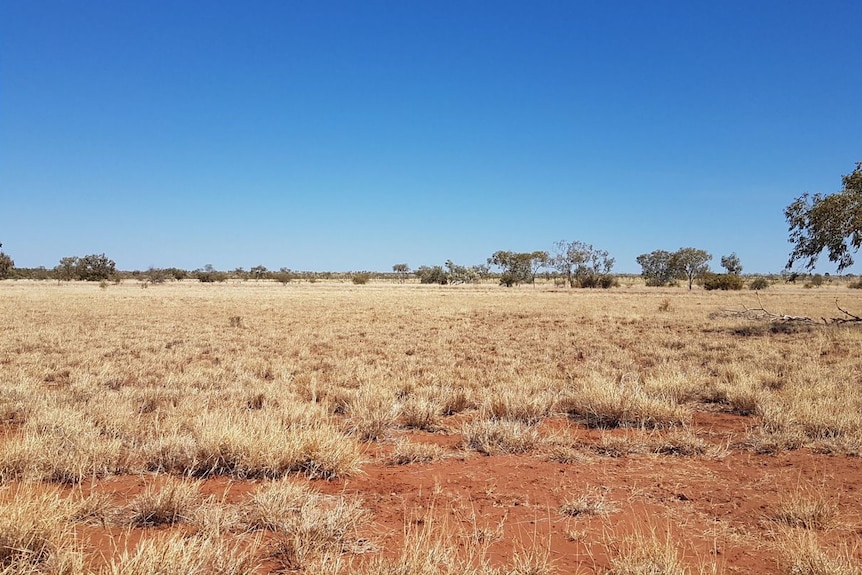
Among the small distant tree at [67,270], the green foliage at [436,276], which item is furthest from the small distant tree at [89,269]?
the green foliage at [436,276]

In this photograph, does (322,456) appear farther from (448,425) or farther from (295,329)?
(295,329)

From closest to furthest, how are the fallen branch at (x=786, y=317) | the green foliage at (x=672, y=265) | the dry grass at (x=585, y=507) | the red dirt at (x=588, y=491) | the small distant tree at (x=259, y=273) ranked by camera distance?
the red dirt at (x=588, y=491) → the dry grass at (x=585, y=507) → the fallen branch at (x=786, y=317) → the green foliage at (x=672, y=265) → the small distant tree at (x=259, y=273)

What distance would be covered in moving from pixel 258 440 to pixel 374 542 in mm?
2355

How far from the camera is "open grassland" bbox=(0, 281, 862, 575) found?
3.58 m

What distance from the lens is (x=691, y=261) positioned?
3629 inches

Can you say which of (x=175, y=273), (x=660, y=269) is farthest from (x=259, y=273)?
(x=660, y=269)

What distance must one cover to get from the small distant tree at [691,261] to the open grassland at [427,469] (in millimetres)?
88126

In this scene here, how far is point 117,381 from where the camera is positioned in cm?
1062

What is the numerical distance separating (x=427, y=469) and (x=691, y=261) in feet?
327

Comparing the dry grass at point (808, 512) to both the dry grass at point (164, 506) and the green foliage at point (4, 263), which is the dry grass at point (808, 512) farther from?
the green foliage at point (4, 263)

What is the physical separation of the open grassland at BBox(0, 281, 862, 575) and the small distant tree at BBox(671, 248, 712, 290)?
289 ft

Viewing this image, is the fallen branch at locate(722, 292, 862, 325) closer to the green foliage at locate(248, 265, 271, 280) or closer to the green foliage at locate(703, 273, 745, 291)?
the green foliage at locate(703, 273, 745, 291)

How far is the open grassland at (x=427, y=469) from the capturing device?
358 centimetres

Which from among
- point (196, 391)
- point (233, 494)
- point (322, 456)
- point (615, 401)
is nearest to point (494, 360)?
point (615, 401)
